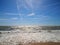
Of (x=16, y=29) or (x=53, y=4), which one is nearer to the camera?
(x=53, y=4)

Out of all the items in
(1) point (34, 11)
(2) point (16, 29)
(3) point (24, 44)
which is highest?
(1) point (34, 11)

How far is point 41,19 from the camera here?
156 inches

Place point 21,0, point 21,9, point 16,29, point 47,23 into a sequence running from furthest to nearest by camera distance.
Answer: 1. point 16,29
2. point 47,23
3. point 21,9
4. point 21,0

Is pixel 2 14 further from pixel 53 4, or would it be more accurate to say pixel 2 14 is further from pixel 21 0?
pixel 53 4

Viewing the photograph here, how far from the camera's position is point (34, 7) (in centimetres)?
358

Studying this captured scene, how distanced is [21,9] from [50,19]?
1007mm

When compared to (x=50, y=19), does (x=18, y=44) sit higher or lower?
lower

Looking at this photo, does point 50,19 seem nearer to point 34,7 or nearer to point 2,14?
point 34,7

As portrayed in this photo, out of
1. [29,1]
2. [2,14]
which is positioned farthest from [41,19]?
[2,14]

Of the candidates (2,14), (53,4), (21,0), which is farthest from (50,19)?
(2,14)

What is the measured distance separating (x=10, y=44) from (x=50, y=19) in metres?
1.56

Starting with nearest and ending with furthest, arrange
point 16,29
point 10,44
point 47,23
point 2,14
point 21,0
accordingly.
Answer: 1. point 10,44
2. point 21,0
3. point 2,14
4. point 47,23
5. point 16,29

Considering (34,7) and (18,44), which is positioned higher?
(34,7)

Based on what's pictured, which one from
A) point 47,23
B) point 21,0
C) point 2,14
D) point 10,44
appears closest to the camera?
point 10,44
